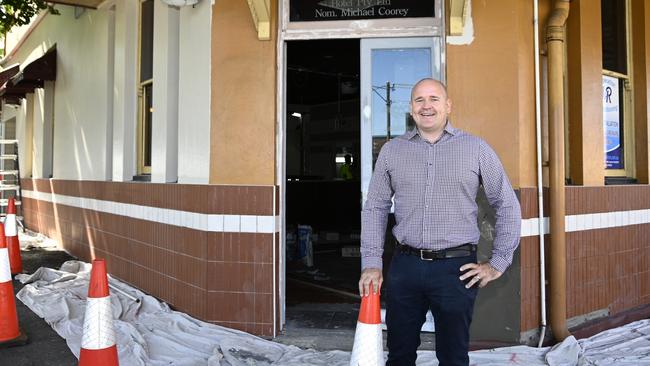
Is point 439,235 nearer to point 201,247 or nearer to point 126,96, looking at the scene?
point 201,247

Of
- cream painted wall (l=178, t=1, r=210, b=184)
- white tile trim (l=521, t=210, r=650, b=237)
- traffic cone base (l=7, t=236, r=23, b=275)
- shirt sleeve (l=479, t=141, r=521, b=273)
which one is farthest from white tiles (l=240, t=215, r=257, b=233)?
traffic cone base (l=7, t=236, r=23, b=275)

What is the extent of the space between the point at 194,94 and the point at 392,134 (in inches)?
78.4

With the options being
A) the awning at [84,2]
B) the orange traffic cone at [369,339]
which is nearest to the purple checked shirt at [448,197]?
the orange traffic cone at [369,339]

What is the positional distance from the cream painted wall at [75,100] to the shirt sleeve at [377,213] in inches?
213

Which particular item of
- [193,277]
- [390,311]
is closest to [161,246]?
[193,277]

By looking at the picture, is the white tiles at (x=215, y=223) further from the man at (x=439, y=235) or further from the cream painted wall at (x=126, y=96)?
the cream painted wall at (x=126, y=96)

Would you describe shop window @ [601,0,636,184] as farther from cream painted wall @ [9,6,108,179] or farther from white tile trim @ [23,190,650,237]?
cream painted wall @ [9,6,108,179]

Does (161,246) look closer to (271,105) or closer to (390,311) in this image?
(271,105)

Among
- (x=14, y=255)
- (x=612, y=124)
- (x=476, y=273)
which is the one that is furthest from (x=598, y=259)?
(x=14, y=255)

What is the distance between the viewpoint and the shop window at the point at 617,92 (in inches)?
217

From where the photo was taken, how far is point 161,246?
5711 millimetres

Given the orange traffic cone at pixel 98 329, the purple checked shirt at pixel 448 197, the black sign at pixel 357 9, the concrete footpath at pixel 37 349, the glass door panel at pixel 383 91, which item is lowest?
the concrete footpath at pixel 37 349

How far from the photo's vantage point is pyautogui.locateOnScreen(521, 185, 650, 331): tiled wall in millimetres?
4516

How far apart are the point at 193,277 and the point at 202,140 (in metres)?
1.33
